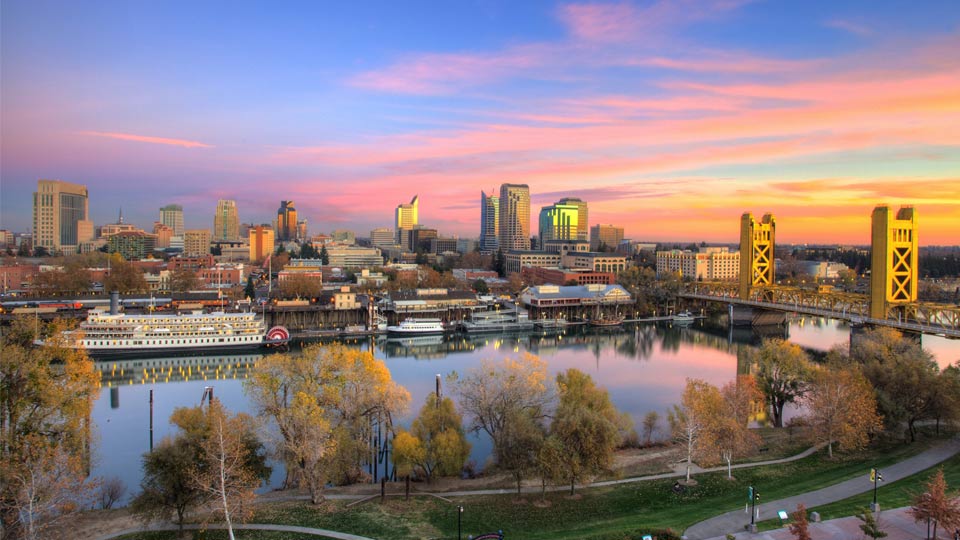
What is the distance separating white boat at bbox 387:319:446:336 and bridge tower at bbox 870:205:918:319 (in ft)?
80.2

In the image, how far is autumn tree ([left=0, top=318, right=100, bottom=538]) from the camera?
9461 millimetres

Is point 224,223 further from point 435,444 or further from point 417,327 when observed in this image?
point 435,444

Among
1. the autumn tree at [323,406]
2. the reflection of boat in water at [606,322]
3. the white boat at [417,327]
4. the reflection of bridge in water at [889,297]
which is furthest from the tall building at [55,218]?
the reflection of bridge in water at [889,297]

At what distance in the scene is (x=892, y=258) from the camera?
98.5 feet

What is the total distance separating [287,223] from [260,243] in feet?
216

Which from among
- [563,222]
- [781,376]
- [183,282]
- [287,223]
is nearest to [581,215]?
[563,222]

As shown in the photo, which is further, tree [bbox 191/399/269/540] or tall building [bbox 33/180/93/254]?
tall building [bbox 33/180/93/254]

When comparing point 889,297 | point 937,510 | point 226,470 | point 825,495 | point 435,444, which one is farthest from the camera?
point 889,297

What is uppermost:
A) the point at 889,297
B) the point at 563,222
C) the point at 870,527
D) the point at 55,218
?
the point at 563,222

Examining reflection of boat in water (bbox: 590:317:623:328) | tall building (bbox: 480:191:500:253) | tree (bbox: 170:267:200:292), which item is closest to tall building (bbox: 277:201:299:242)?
tall building (bbox: 480:191:500:253)

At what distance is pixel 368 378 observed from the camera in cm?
1423

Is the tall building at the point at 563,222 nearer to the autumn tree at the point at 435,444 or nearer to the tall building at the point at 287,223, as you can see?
the tall building at the point at 287,223

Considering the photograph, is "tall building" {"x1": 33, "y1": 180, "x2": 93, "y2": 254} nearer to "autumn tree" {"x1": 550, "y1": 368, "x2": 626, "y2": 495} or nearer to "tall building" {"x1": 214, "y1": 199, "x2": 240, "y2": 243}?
"tall building" {"x1": 214, "y1": 199, "x2": 240, "y2": 243}

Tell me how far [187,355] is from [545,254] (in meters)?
61.3
